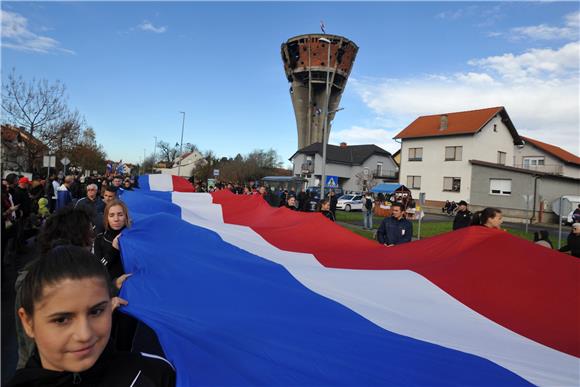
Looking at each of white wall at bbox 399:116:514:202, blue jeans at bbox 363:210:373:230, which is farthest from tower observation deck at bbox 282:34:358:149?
blue jeans at bbox 363:210:373:230

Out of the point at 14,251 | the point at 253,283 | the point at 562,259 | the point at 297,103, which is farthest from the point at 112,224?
the point at 297,103

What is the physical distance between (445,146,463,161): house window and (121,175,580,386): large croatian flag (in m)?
→ 38.6

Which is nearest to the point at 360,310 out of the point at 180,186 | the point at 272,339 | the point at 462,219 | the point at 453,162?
the point at 272,339

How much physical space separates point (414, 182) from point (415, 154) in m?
3.34

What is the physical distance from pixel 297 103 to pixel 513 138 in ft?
102

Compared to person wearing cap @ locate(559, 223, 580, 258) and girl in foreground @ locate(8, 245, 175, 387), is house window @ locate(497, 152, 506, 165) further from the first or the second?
girl in foreground @ locate(8, 245, 175, 387)

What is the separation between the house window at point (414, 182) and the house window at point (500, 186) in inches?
295

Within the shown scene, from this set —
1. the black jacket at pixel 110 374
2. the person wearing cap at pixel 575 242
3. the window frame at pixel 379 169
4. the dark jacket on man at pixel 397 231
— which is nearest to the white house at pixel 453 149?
the window frame at pixel 379 169

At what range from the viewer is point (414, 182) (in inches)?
1683

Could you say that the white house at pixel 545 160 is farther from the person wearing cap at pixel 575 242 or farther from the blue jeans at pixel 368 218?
the person wearing cap at pixel 575 242

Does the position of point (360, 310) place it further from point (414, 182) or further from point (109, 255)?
point (414, 182)

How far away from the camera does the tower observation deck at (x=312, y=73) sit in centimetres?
5697

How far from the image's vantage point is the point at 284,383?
2043 mm

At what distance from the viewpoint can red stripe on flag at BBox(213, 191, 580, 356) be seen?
2.87 m
